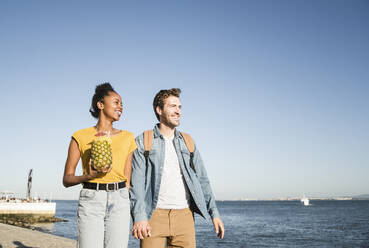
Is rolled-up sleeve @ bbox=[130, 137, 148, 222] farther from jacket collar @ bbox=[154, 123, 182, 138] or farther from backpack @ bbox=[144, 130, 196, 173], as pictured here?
jacket collar @ bbox=[154, 123, 182, 138]

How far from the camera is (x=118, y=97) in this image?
3699mm

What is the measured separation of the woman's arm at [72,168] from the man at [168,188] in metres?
0.67

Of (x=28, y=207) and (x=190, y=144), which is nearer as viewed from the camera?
(x=190, y=144)

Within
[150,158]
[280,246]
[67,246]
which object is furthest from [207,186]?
[280,246]

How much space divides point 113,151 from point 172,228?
3.92 feet

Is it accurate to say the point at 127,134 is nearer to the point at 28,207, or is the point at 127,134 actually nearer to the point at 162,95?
the point at 162,95

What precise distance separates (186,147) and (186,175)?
403 mm

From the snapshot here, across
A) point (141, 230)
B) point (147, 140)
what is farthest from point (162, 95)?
point (141, 230)

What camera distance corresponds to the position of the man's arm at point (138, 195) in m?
3.34

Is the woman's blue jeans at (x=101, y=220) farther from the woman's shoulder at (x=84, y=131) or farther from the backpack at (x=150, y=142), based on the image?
the backpack at (x=150, y=142)

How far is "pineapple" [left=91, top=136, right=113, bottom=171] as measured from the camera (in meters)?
2.95

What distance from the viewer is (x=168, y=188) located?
12.3 feet

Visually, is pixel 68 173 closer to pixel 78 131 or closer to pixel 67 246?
pixel 78 131

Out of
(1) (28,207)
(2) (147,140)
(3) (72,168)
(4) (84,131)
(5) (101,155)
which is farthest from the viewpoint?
(1) (28,207)
